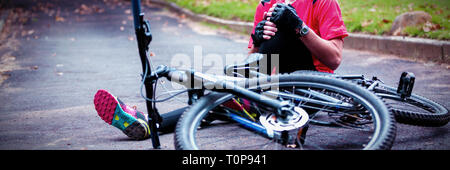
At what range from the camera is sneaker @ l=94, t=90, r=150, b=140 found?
2703 millimetres

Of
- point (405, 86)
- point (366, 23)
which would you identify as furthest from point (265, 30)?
point (366, 23)

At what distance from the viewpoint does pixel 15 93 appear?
4.60 metres

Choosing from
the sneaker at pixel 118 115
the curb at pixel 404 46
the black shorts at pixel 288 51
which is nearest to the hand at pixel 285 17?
the black shorts at pixel 288 51

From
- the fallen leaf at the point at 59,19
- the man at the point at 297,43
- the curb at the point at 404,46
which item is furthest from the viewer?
the fallen leaf at the point at 59,19

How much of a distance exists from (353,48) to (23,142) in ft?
16.6

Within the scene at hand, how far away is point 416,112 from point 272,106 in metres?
1.24

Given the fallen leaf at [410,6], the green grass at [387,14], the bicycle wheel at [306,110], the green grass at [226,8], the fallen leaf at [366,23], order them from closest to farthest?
the bicycle wheel at [306,110], the green grass at [387,14], the fallen leaf at [366,23], the fallen leaf at [410,6], the green grass at [226,8]

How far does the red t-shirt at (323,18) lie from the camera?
2.59m

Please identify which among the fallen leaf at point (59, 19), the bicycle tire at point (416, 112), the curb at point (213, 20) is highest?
the bicycle tire at point (416, 112)

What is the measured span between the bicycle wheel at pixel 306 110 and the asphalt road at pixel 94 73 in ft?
1.21

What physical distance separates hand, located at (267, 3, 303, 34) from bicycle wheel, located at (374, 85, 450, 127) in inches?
Answer: 30.3

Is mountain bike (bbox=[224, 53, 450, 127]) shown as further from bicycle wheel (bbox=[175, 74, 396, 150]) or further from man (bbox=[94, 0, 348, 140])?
bicycle wheel (bbox=[175, 74, 396, 150])

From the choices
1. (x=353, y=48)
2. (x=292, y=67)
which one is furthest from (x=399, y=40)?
(x=292, y=67)

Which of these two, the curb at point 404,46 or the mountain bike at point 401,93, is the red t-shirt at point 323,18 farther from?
the curb at point 404,46
